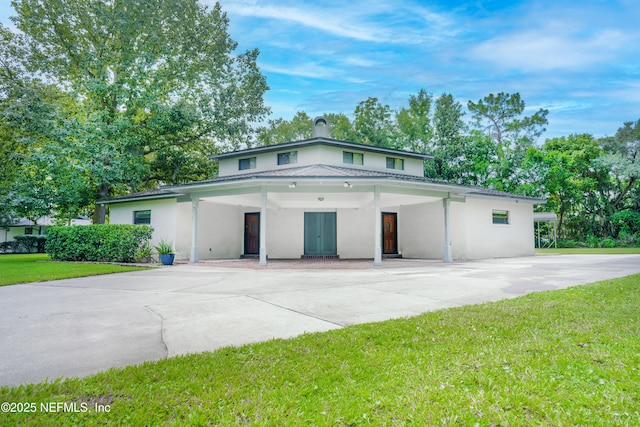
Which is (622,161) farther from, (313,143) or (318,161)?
(313,143)

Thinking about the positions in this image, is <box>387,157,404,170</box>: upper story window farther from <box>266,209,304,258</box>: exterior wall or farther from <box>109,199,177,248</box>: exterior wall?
<box>109,199,177,248</box>: exterior wall

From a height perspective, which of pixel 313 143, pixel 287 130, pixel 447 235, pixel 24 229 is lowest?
pixel 447 235

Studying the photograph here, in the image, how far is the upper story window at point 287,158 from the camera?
16344 mm

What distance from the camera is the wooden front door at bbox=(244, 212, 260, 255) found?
17.1 metres

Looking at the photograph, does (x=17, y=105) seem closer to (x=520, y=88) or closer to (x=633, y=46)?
(x=633, y=46)

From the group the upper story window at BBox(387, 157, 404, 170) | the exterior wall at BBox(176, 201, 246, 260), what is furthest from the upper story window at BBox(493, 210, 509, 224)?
the exterior wall at BBox(176, 201, 246, 260)

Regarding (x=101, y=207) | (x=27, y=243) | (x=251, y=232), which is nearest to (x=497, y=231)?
(x=251, y=232)

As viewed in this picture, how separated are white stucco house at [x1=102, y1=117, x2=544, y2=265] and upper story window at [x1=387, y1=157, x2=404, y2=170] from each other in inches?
2.2

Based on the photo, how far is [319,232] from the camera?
16422 mm

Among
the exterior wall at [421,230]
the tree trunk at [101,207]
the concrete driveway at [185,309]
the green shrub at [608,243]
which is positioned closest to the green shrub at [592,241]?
the green shrub at [608,243]

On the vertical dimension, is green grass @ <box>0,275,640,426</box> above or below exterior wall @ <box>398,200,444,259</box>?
below

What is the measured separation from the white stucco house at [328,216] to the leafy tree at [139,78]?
10.6ft

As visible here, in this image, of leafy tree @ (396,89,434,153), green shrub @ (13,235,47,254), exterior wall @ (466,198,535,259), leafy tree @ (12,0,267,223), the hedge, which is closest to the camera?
the hedge

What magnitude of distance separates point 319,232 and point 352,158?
3.97 meters
